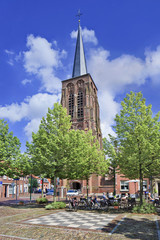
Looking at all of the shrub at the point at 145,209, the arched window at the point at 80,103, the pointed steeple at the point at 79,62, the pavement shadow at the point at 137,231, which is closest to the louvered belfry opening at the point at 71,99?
the arched window at the point at 80,103

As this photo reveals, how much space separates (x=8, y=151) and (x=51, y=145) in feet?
19.3

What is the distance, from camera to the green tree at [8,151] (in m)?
20.4

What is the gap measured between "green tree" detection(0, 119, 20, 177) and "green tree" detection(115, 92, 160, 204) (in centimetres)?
1103

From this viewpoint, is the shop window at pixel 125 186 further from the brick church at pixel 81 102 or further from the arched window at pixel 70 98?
the arched window at pixel 70 98

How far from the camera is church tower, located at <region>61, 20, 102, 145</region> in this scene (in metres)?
65.1

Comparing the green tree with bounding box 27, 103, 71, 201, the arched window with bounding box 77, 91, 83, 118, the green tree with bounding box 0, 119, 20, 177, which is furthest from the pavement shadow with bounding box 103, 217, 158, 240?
the arched window with bounding box 77, 91, 83, 118

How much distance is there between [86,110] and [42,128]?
45.9 m

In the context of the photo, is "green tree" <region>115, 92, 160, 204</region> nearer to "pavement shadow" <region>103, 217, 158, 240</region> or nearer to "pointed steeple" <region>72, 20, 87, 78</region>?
"pavement shadow" <region>103, 217, 158, 240</region>

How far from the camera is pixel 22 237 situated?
8.41 metres

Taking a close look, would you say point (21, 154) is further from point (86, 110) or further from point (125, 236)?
point (86, 110)

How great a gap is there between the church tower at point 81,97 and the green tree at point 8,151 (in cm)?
4121

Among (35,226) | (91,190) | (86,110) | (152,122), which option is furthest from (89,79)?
(35,226)

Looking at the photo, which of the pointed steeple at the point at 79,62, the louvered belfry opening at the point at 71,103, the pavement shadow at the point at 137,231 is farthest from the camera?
the pointed steeple at the point at 79,62

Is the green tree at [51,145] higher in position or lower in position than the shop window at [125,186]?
higher
